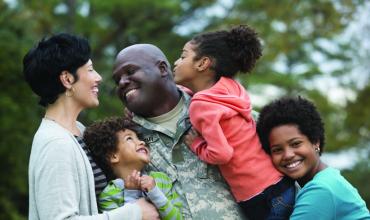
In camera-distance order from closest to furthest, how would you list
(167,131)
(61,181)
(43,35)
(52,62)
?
1. (61,181)
2. (52,62)
3. (167,131)
4. (43,35)

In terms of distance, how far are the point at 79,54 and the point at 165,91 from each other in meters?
0.67

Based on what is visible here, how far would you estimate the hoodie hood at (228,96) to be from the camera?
4781 mm

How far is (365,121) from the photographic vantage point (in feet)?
74.5

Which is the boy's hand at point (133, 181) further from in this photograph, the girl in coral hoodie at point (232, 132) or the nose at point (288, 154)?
the nose at point (288, 154)

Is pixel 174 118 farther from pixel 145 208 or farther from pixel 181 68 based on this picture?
pixel 145 208

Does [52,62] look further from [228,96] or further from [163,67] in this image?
[228,96]

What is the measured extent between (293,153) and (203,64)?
31.9 inches

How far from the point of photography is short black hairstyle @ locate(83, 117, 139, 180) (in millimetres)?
4715

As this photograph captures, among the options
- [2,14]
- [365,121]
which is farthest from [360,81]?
[2,14]

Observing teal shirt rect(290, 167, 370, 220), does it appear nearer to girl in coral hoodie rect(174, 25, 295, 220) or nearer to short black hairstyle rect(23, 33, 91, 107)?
girl in coral hoodie rect(174, 25, 295, 220)

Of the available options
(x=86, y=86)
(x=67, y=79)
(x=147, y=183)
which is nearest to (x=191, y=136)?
(x=147, y=183)

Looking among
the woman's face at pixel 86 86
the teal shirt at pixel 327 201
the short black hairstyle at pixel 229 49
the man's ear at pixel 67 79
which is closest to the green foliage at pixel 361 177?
the short black hairstyle at pixel 229 49

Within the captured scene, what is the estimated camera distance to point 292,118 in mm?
4801

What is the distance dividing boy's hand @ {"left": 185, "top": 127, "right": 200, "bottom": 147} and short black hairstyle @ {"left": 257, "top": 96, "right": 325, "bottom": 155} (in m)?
0.39
